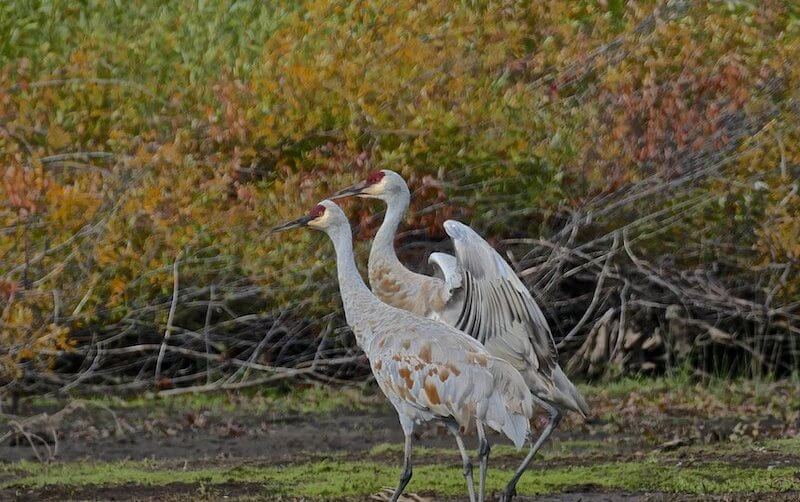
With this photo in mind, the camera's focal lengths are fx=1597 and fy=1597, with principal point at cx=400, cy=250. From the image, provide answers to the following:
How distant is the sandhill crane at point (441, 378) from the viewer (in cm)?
755

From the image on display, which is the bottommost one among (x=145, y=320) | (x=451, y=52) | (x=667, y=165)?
(x=145, y=320)

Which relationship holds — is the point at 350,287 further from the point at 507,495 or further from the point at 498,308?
the point at 507,495

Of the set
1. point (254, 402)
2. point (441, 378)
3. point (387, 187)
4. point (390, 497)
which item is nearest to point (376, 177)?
point (387, 187)

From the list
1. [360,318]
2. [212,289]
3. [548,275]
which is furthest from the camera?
[548,275]

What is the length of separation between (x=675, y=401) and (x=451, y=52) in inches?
127

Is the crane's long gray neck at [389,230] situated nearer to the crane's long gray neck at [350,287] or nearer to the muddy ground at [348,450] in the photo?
the crane's long gray neck at [350,287]

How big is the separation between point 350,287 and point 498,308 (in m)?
0.79

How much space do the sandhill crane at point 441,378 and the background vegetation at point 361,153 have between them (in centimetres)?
340

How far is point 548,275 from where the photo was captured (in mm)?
12953

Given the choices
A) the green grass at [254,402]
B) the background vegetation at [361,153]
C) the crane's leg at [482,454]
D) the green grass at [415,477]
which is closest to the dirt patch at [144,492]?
the green grass at [415,477]

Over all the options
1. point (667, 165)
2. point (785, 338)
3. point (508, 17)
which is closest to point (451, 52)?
point (508, 17)

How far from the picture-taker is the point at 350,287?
8359 mm

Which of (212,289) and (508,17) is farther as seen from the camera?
(508,17)

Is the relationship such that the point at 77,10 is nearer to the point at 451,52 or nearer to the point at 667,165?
the point at 451,52
